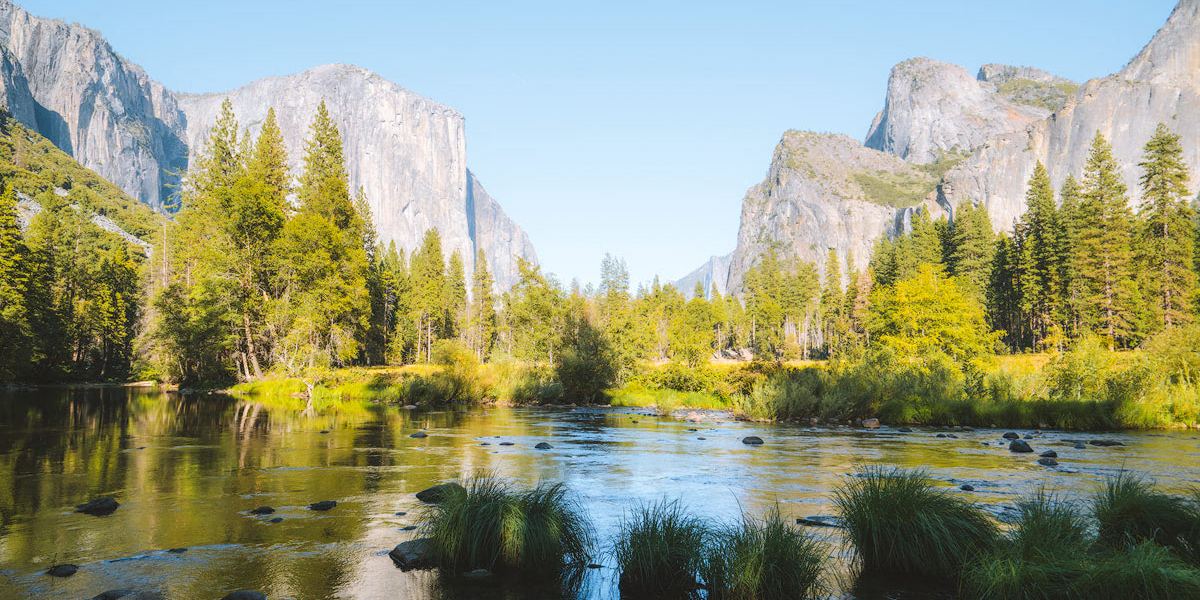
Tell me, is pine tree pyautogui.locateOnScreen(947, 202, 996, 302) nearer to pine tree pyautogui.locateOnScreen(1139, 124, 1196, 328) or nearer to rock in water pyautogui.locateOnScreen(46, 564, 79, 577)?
pine tree pyautogui.locateOnScreen(1139, 124, 1196, 328)

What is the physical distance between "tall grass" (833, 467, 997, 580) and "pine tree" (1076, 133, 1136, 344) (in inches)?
2926

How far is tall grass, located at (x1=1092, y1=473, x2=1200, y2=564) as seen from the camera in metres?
7.18

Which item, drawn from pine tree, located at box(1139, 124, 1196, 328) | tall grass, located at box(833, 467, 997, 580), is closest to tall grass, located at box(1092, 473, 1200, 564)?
tall grass, located at box(833, 467, 997, 580)

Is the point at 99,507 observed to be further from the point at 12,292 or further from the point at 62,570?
the point at 12,292

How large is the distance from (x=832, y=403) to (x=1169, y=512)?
20973mm

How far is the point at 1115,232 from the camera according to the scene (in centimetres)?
6756

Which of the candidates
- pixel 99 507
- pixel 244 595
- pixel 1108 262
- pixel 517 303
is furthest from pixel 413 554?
pixel 1108 262

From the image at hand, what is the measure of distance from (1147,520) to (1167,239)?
253 feet

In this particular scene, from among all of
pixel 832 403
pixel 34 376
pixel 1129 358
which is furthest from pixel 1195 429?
pixel 34 376

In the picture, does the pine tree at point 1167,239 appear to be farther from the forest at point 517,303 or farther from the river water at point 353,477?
the river water at point 353,477

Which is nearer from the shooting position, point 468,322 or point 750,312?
point 468,322

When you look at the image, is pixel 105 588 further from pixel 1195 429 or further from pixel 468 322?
pixel 468 322

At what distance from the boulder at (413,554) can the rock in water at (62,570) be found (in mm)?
3499

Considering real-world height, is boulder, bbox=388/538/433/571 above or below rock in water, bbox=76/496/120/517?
below
